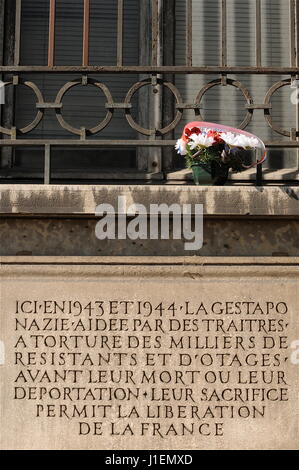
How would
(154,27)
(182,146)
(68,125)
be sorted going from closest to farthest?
(182,146)
(68,125)
(154,27)

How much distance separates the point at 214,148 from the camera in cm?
546

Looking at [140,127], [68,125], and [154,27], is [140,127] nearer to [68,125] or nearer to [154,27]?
[68,125]

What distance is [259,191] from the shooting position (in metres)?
5.43

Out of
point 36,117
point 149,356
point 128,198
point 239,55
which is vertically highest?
point 239,55

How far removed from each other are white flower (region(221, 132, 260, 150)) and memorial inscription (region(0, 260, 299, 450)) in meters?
0.78

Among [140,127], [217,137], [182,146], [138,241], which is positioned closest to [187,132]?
[182,146]

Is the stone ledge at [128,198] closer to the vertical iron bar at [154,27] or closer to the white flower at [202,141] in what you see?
the white flower at [202,141]

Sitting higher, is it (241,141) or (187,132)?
(187,132)

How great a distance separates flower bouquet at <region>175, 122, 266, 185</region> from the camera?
543 cm

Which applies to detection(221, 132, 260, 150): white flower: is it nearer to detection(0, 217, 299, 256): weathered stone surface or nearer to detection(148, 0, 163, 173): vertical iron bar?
detection(0, 217, 299, 256): weathered stone surface

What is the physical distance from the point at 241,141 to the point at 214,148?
181 millimetres

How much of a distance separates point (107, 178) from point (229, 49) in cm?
143

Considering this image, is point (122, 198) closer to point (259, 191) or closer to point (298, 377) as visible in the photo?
point (259, 191)

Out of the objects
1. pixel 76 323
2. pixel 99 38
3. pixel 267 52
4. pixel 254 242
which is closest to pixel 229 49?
pixel 267 52
